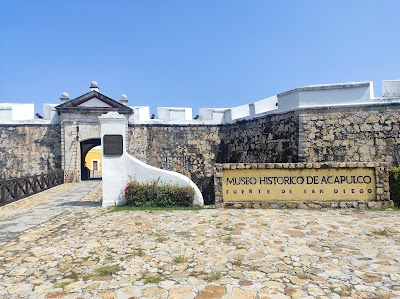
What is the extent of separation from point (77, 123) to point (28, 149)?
3209mm

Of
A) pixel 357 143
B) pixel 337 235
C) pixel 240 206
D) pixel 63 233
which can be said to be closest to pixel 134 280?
pixel 63 233

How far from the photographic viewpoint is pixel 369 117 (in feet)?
34.8

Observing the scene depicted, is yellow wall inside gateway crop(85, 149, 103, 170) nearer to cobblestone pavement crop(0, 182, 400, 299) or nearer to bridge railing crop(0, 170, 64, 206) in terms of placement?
bridge railing crop(0, 170, 64, 206)

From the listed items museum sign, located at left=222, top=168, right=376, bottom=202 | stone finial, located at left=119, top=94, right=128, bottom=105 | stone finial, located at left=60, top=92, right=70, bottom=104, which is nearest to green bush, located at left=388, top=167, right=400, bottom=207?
museum sign, located at left=222, top=168, right=376, bottom=202

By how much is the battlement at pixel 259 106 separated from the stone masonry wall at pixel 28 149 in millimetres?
547

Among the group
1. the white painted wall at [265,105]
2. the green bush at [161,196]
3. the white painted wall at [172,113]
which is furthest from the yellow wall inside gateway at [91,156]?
the green bush at [161,196]

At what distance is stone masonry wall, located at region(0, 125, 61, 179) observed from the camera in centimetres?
1543

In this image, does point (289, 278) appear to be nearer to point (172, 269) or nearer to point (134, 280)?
point (172, 269)

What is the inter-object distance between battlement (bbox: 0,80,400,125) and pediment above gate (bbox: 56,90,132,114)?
54 cm

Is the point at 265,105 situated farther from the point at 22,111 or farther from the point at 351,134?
the point at 22,111

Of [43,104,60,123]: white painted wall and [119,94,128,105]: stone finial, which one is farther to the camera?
[119,94,128,105]: stone finial

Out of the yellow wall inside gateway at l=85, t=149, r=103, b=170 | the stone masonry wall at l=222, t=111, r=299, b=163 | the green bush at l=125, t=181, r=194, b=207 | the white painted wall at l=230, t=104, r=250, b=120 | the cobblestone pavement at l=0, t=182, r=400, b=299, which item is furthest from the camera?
the yellow wall inside gateway at l=85, t=149, r=103, b=170

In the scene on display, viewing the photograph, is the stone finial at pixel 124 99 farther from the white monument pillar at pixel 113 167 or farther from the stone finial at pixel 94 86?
the white monument pillar at pixel 113 167

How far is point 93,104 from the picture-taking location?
16156 mm
